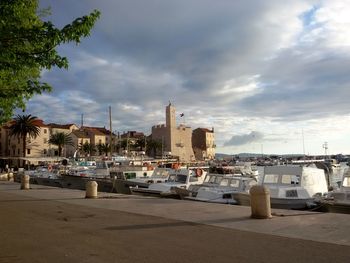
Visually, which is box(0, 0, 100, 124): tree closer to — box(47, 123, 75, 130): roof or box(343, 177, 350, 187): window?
box(343, 177, 350, 187): window

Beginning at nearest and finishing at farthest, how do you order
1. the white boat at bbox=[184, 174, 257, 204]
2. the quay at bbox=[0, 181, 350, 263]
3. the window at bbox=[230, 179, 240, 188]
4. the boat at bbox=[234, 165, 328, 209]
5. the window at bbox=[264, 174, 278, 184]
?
the quay at bbox=[0, 181, 350, 263], the boat at bbox=[234, 165, 328, 209], the white boat at bbox=[184, 174, 257, 204], the window at bbox=[264, 174, 278, 184], the window at bbox=[230, 179, 240, 188]

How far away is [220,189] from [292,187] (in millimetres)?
4100

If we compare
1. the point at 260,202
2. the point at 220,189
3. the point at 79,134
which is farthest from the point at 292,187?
the point at 79,134

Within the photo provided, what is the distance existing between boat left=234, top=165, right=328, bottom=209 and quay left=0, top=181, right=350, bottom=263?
18.6ft

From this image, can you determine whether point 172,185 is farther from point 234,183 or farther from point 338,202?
point 338,202

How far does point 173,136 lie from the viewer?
16300 cm

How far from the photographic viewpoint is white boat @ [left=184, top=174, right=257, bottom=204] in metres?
22.5

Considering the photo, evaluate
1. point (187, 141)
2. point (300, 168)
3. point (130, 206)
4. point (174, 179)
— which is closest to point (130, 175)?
point (174, 179)

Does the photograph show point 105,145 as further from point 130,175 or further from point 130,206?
point 130,206

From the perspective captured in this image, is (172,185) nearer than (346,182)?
No

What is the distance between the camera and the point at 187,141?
17200 cm

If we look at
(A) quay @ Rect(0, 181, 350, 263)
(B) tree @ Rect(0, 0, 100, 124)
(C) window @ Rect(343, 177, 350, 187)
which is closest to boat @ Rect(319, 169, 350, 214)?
(C) window @ Rect(343, 177, 350, 187)

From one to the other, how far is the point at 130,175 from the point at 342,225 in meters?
31.5

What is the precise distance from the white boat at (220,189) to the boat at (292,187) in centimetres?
112
